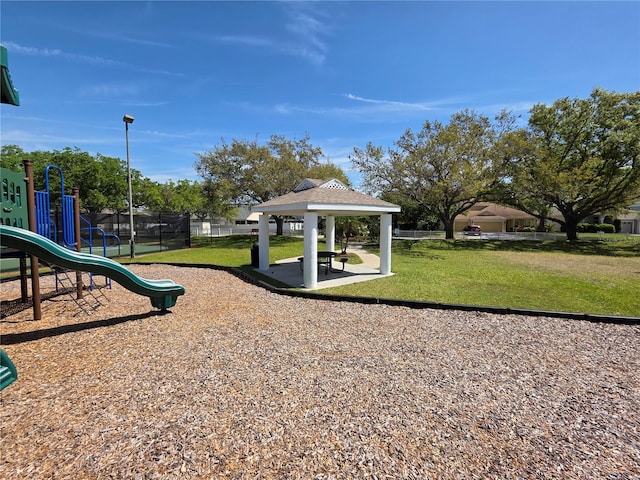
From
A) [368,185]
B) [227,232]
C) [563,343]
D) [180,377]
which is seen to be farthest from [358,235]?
[180,377]

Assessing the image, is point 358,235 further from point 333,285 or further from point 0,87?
point 0,87

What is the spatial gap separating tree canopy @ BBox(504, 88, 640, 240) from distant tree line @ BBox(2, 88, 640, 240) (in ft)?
0.20

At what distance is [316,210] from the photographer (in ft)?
28.8

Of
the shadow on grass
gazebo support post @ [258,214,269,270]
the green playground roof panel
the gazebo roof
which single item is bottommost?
the shadow on grass

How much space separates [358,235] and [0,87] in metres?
25.4

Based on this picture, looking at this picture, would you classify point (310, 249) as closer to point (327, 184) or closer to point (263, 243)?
point (327, 184)

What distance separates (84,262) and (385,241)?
8392 mm

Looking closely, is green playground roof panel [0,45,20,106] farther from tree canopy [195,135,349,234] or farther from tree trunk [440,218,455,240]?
tree trunk [440,218,455,240]

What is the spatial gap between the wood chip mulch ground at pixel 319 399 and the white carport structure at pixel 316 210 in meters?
2.95

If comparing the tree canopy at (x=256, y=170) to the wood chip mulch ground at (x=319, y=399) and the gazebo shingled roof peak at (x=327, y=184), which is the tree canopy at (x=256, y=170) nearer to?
the gazebo shingled roof peak at (x=327, y=184)

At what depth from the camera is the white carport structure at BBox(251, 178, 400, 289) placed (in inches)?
342

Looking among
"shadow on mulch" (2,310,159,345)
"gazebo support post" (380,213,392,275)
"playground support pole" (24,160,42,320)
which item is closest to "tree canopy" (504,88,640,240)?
"gazebo support post" (380,213,392,275)

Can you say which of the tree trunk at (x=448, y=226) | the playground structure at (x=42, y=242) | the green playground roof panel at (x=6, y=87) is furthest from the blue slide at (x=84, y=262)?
the tree trunk at (x=448, y=226)

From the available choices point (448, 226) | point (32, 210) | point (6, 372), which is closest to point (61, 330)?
point (32, 210)
